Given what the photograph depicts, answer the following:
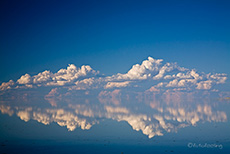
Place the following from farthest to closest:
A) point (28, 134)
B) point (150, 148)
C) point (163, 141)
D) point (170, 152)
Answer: point (28, 134)
point (163, 141)
point (150, 148)
point (170, 152)

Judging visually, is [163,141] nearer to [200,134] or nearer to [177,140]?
[177,140]

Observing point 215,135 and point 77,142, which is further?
point 215,135

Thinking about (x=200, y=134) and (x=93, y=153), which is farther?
(x=200, y=134)

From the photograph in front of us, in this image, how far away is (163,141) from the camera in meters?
67.1

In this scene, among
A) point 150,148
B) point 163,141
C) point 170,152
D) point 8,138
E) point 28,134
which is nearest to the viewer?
point 170,152

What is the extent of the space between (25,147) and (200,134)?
170ft

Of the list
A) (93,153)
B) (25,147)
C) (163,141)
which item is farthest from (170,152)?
(25,147)

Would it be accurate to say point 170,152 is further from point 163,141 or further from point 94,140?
point 94,140

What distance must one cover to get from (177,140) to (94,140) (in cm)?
2338

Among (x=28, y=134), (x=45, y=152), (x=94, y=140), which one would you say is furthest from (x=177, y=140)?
(x=28, y=134)

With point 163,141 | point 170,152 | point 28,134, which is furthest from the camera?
point 28,134

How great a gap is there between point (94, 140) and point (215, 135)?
120ft

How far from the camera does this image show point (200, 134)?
77562mm

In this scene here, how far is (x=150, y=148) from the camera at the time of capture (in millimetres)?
60188
